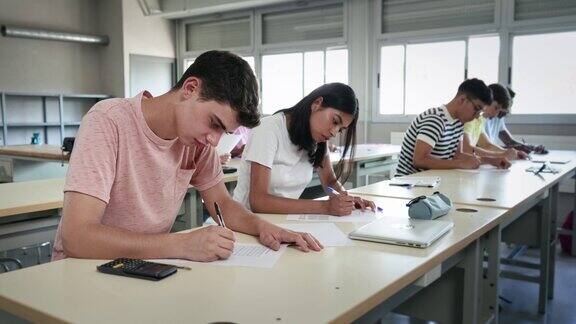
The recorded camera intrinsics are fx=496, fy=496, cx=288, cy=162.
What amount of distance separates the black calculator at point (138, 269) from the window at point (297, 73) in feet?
18.2

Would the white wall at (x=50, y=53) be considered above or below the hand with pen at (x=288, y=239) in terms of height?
above

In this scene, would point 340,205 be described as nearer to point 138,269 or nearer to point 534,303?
point 138,269

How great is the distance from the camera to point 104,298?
3.04ft

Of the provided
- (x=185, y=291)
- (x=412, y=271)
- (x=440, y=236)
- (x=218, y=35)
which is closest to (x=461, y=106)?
(x=440, y=236)

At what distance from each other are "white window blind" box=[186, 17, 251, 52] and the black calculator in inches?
256

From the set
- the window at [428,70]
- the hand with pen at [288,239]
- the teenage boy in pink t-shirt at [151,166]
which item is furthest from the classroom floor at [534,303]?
the window at [428,70]

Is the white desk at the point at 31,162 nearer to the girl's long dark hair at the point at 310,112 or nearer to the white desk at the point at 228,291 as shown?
the girl's long dark hair at the point at 310,112

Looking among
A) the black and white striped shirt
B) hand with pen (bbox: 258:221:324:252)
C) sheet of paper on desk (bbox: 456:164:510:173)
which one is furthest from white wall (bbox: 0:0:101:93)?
hand with pen (bbox: 258:221:324:252)

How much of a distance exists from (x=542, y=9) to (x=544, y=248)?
10.5 feet

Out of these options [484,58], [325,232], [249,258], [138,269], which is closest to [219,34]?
[484,58]

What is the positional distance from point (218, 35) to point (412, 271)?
7.08 metres

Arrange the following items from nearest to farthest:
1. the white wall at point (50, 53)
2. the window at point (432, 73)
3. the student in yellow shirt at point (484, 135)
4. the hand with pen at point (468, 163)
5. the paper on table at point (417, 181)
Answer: the paper on table at point (417, 181), the hand with pen at point (468, 163), the student in yellow shirt at point (484, 135), the window at point (432, 73), the white wall at point (50, 53)

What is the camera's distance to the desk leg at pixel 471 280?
1626mm

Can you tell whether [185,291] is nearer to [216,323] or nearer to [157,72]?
[216,323]
